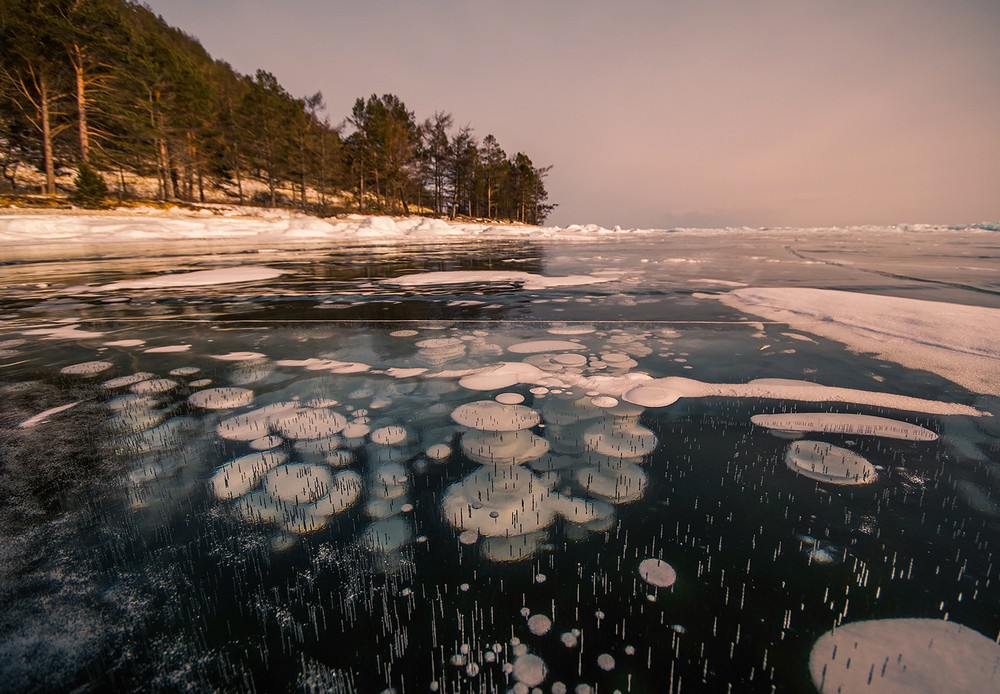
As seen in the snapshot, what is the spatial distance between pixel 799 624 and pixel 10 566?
2310mm

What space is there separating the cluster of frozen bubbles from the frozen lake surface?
0.04 feet

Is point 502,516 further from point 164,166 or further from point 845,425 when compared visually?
point 164,166

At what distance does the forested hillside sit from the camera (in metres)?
22.8

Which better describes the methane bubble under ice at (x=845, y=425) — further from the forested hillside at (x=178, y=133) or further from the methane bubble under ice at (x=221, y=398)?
the forested hillside at (x=178, y=133)

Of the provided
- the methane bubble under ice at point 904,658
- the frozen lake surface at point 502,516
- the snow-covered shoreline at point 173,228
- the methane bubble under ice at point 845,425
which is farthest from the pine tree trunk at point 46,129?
the methane bubble under ice at point 904,658

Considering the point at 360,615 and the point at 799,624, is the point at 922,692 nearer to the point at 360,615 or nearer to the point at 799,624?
the point at 799,624

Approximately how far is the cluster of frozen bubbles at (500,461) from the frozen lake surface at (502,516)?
0.4 inches

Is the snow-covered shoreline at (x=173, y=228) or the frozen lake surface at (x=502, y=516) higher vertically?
the snow-covered shoreline at (x=173, y=228)

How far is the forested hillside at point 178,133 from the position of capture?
2277 cm

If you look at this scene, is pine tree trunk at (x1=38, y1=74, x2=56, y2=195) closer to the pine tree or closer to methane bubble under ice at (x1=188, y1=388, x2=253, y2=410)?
the pine tree

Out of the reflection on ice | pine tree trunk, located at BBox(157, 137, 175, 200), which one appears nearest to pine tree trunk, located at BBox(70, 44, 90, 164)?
pine tree trunk, located at BBox(157, 137, 175, 200)

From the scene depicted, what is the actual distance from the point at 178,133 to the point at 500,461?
1680 inches

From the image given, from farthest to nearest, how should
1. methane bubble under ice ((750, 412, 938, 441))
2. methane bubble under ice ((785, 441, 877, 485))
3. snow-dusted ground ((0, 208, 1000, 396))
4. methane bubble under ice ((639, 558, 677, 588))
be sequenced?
snow-dusted ground ((0, 208, 1000, 396))
methane bubble under ice ((750, 412, 938, 441))
methane bubble under ice ((785, 441, 877, 485))
methane bubble under ice ((639, 558, 677, 588))

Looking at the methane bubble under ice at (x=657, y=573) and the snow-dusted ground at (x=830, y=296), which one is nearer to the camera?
the methane bubble under ice at (x=657, y=573)
